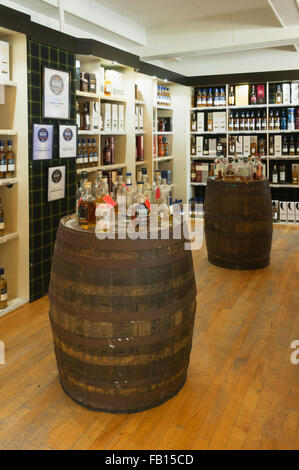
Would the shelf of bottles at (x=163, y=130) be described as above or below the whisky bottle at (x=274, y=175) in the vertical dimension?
above

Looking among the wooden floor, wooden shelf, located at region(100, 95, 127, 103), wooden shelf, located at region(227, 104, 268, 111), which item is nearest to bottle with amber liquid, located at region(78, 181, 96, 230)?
the wooden floor

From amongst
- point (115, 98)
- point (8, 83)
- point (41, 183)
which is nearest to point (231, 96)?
point (115, 98)

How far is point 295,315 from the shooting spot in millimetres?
3547

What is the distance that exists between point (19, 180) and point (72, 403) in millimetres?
2021

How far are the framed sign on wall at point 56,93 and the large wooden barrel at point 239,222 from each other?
1.71 m

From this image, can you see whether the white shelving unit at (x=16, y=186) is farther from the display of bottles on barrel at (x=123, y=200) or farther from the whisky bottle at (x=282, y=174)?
the whisky bottle at (x=282, y=174)

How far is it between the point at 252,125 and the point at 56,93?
4439mm

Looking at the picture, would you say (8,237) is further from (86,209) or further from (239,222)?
(239,222)

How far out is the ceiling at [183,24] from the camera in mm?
5227

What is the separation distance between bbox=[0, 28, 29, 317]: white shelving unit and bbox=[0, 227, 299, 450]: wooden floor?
0.96ft

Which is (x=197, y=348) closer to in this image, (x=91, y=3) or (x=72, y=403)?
(x=72, y=403)

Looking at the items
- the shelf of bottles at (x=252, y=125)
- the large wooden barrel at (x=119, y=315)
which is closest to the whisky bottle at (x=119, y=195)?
the large wooden barrel at (x=119, y=315)

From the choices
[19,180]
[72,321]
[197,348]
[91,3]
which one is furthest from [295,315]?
[91,3]

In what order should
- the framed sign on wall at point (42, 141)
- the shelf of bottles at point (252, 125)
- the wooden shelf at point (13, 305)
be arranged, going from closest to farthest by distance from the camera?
the wooden shelf at point (13, 305), the framed sign on wall at point (42, 141), the shelf of bottles at point (252, 125)
